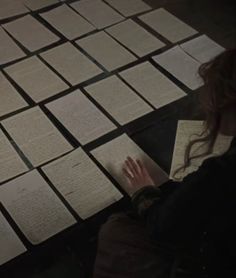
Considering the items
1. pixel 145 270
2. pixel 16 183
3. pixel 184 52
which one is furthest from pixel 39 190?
pixel 184 52

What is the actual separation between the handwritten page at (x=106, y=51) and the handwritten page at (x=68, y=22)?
49 mm

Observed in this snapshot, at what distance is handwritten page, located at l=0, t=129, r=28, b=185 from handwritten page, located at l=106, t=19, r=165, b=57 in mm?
623

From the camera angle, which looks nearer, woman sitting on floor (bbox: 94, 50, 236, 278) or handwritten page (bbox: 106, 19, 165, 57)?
woman sitting on floor (bbox: 94, 50, 236, 278)

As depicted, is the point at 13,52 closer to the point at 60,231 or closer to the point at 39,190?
the point at 39,190

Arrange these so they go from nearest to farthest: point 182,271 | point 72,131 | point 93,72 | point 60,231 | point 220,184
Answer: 1. point 220,184
2. point 182,271
3. point 60,231
4. point 72,131
5. point 93,72

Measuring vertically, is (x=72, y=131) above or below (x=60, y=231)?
above

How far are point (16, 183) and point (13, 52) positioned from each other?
60 cm

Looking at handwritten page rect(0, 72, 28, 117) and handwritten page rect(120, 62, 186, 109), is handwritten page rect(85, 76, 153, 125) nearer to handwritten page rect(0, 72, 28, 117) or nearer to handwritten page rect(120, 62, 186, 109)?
handwritten page rect(120, 62, 186, 109)

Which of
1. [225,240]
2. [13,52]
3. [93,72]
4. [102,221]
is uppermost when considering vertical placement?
[13,52]

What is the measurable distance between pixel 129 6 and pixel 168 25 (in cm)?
20

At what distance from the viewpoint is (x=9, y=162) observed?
4.39ft

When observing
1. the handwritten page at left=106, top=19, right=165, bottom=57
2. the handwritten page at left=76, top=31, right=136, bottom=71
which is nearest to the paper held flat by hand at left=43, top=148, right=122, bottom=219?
the handwritten page at left=76, top=31, right=136, bottom=71

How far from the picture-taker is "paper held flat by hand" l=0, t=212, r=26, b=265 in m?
1.14

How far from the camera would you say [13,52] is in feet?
5.55
